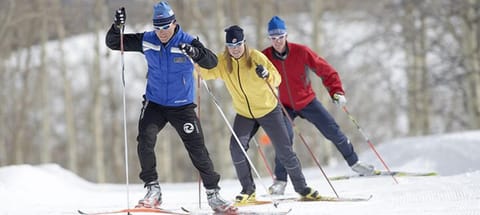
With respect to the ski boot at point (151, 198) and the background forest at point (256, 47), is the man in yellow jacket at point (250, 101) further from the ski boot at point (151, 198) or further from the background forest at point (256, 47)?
A: the background forest at point (256, 47)

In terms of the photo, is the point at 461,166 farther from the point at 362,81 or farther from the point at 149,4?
the point at 362,81

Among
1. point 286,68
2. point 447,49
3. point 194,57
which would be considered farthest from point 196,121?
point 447,49

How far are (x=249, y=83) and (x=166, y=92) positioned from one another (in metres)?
1.07

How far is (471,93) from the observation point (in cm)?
2389

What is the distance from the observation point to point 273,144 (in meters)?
8.06

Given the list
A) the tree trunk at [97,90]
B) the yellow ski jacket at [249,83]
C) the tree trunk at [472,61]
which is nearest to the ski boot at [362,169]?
the yellow ski jacket at [249,83]

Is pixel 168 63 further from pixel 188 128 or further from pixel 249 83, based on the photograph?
pixel 249 83

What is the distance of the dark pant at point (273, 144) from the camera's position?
8.00 m

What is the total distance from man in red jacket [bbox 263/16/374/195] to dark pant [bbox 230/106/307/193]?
563 millimetres

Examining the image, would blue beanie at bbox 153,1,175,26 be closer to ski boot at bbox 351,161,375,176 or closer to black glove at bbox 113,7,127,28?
black glove at bbox 113,7,127,28

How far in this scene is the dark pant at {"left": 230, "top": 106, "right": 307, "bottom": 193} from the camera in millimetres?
7996

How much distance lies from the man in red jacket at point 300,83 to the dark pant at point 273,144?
0.56m

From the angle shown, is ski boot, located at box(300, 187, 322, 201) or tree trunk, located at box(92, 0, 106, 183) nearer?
ski boot, located at box(300, 187, 322, 201)

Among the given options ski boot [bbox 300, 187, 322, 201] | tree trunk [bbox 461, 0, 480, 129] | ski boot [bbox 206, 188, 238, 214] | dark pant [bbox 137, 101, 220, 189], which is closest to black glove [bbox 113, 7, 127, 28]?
dark pant [bbox 137, 101, 220, 189]
